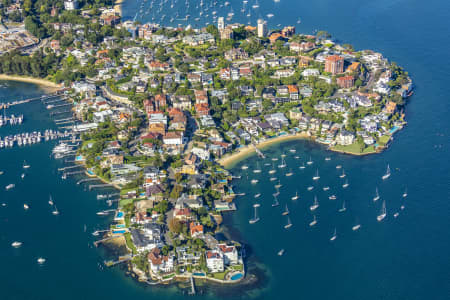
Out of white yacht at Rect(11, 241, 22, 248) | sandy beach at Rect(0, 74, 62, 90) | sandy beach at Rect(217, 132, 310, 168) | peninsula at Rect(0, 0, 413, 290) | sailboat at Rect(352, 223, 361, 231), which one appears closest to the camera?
peninsula at Rect(0, 0, 413, 290)

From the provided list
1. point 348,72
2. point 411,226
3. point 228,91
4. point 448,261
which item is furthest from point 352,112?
point 448,261

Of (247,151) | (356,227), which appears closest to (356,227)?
(356,227)

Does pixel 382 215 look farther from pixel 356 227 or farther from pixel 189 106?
pixel 189 106

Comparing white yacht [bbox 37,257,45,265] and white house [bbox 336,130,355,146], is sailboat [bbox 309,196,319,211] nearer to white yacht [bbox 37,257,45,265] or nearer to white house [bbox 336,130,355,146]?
white house [bbox 336,130,355,146]

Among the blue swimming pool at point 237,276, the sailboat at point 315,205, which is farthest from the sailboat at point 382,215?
the blue swimming pool at point 237,276

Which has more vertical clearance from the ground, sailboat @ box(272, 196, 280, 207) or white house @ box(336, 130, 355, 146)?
white house @ box(336, 130, 355, 146)

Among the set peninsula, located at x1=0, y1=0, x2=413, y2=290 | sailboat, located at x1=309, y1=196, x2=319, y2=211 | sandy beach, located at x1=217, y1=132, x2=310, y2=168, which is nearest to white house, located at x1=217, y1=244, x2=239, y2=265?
peninsula, located at x1=0, y1=0, x2=413, y2=290
